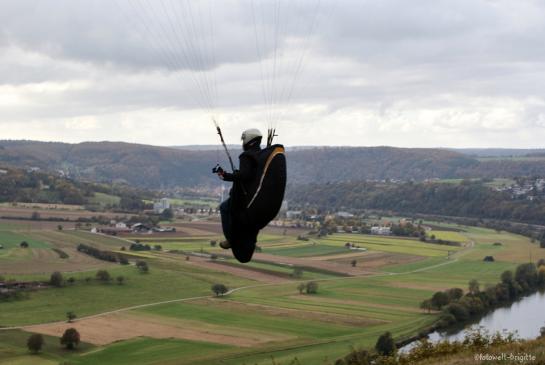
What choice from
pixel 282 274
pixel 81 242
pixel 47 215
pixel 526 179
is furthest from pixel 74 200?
pixel 526 179

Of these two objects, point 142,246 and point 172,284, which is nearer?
point 172,284

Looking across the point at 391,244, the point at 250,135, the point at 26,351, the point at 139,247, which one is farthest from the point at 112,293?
the point at 391,244

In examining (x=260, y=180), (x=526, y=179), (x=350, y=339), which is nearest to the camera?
(x=260, y=180)

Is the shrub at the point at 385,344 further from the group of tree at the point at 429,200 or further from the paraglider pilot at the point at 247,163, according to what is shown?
the group of tree at the point at 429,200

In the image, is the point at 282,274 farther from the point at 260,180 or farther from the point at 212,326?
the point at 260,180

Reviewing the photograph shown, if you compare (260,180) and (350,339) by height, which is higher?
(260,180)

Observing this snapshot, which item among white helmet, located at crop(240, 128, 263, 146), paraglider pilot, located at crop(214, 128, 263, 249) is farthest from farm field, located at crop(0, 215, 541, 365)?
white helmet, located at crop(240, 128, 263, 146)

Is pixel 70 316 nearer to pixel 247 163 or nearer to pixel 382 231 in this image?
pixel 247 163
